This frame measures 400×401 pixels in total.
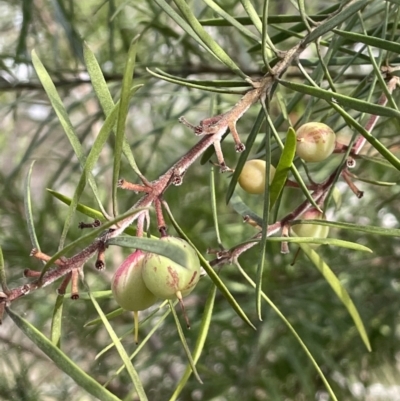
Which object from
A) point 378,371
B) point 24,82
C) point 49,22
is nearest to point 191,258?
point 24,82

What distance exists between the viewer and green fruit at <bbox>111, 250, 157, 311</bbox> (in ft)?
0.61

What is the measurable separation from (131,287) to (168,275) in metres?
0.02

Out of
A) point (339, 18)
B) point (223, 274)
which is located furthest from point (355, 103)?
point (223, 274)

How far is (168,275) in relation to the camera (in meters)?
0.17

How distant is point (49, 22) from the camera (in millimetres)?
756

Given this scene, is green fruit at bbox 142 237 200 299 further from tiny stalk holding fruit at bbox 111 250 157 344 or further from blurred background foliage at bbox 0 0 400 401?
blurred background foliage at bbox 0 0 400 401

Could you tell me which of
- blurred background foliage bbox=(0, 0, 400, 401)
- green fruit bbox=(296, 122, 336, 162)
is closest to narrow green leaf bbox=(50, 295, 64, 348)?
green fruit bbox=(296, 122, 336, 162)

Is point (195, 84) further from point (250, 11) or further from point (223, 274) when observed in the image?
point (223, 274)

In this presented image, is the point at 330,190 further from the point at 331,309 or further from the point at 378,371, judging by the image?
the point at 378,371

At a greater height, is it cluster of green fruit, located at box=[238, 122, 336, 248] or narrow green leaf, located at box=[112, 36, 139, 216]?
narrow green leaf, located at box=[112, 36, 139, 216]

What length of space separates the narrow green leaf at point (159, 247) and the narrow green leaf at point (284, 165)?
0.06 meters

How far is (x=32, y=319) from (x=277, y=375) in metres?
0.34

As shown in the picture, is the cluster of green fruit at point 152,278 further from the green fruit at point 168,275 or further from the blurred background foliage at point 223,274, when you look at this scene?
→ the blurred background foliage at point 223,274

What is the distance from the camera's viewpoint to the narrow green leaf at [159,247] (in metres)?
0.14
